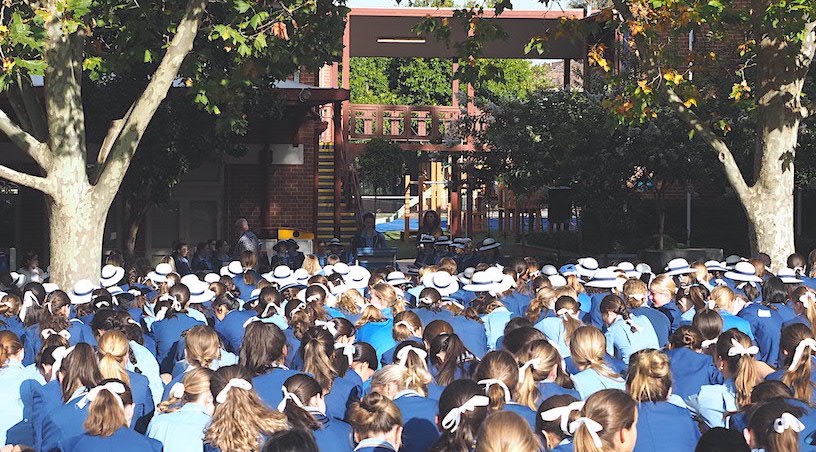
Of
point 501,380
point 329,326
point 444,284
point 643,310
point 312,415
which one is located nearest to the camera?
point 312,415

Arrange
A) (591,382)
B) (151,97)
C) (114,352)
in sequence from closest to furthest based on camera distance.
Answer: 1. (591,382)
2. (114,352)
3. (151,97)

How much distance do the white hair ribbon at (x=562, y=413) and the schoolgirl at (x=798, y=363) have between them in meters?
1.77

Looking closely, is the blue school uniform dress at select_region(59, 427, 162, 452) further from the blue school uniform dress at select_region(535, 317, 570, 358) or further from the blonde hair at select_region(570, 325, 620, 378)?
the blue school uniform dress at select_region(535, 317, 570, 358)

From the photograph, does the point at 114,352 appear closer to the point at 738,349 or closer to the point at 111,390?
the point at 111,390

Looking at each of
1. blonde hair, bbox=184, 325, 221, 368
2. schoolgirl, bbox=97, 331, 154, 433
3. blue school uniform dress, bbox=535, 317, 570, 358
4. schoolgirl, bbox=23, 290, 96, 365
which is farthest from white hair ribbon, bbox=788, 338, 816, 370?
schoolgirl, bbox=23, 290, 96, 365

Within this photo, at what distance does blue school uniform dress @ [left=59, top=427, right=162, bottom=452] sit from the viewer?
5625mm

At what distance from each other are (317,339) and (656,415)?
242 centimetres

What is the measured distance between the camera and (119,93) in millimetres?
21219

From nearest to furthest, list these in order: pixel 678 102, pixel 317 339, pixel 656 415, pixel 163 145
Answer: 1. pixel 656 415
2. pixel 317 339
3. pixel 678 102
4. pixel 163 145

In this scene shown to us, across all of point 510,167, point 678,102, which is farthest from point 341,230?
point 678,102

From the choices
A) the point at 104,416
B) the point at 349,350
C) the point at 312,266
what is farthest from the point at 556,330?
the point at 312,266

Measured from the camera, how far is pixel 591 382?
7.15 metres

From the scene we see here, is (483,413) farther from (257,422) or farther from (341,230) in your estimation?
(341,230)

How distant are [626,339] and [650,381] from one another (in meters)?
3.11
